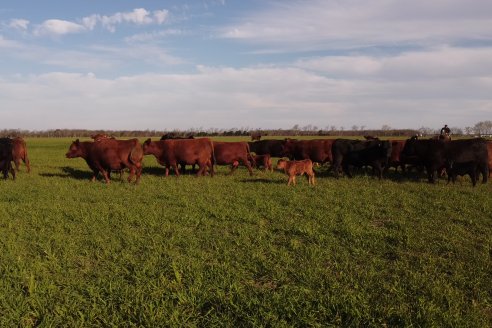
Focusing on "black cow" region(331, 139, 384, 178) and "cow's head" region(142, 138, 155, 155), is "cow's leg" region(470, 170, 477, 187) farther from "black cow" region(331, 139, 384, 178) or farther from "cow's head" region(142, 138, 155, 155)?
"cow's head" region(142, 138, 155, 155)

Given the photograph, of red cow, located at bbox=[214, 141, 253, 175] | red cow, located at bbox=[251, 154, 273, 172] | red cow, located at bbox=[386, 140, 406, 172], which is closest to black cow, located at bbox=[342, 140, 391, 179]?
red cow, located at bbox=[386, 140, 406, 172]

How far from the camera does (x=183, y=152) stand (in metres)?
14.7

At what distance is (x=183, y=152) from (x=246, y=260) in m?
9.80

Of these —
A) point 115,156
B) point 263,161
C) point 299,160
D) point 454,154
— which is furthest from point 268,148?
point 454,154

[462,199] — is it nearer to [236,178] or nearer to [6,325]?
[236,178]

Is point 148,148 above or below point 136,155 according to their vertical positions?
above

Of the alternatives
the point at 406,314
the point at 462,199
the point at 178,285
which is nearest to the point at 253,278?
the point at 178,285

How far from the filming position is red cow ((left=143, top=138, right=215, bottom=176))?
14.7 metres

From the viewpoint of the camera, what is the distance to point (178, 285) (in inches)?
182

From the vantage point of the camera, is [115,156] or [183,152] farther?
[183,152]

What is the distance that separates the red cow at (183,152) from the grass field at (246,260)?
5011mm

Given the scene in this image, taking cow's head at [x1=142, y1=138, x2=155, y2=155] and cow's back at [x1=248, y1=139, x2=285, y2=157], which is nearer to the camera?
cow's head at [x1=142, y1=138, x2=155, y2=155]

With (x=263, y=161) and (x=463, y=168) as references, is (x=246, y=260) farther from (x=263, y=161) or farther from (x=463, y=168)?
(x=263, y=161)

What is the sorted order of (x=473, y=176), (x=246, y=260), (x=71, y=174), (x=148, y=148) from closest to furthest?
(x=246, y=260), (x=473, y=176), (x=148, y=148), (x=71, y=174)
